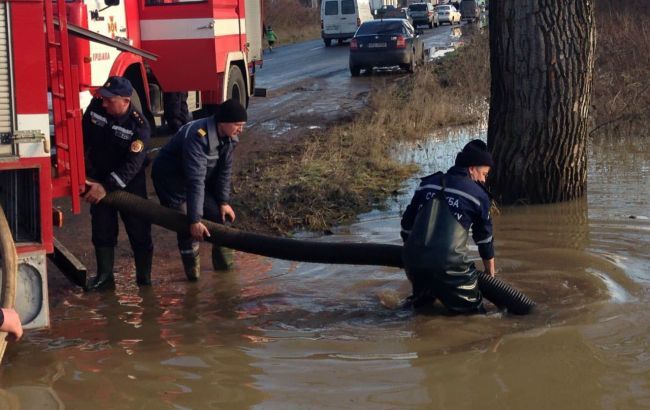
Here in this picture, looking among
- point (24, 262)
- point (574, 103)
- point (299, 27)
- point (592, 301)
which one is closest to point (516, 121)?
point (574, 103)

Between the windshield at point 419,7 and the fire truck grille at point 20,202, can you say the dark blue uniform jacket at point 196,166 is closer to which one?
Result: the fire truck grille at point 20,202

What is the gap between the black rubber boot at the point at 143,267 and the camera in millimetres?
7430

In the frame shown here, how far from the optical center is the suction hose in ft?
17.0

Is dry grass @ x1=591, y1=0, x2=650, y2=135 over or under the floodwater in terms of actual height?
over

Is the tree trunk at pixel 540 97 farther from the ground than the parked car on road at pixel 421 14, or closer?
closer

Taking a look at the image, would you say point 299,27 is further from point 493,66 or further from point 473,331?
point 473,331

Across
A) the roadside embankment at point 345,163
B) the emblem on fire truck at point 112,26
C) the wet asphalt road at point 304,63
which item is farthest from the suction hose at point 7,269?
the wet asphalt road at point 304,63

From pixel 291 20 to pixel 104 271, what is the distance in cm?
5319

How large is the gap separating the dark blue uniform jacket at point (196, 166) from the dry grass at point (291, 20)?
147ft

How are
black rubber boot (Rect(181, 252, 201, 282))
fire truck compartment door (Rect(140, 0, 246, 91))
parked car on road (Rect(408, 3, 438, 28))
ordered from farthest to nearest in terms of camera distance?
parked car on road (Rect(408, 3, 438, 28))
fire truck compartment door (Rect(140, 0, 246, 91))
black rubber boot (Rect(181, 252, 201, 282))

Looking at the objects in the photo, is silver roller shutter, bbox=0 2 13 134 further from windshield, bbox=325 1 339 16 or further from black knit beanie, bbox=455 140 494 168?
windshield, bbox=325 1 339 16

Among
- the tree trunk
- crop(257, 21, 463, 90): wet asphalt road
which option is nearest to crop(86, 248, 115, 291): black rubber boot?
the tree trunk

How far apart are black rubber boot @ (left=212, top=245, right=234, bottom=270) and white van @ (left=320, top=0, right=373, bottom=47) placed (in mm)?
36246

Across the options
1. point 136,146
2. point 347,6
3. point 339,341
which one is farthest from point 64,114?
point 347,6
